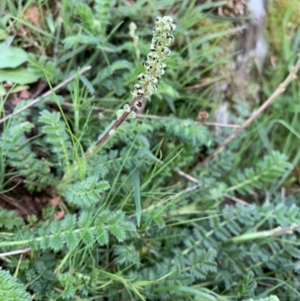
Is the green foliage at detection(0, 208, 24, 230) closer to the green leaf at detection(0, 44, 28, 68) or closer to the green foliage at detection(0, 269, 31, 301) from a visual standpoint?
the green foliage at detection(0, 269, 31, 301)

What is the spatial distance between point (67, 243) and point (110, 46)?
0.90 m

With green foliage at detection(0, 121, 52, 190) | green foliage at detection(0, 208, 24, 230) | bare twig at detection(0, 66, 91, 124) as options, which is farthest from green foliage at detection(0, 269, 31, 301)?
bare twig at detection(0, 66, 91, 124)

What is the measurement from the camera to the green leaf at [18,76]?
1.90 meters

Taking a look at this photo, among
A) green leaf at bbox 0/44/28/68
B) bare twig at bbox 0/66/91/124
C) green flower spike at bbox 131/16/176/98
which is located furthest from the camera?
green leaf at bbox 0/44/28/68

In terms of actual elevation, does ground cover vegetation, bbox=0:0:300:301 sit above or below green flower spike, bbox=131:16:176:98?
below

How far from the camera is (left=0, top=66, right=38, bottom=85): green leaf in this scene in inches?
74.9

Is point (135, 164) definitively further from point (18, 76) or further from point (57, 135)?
point (18, 76)

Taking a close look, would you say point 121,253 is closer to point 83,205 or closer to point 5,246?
point 83,205

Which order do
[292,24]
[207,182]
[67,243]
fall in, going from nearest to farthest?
1. [67,243]
2. [207,182]
3. [292,24]

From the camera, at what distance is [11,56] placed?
75.9 inches

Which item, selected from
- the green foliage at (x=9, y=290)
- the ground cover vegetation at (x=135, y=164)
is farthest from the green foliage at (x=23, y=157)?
the green foliage at (x=9, y=290)

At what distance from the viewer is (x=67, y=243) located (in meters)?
1.53

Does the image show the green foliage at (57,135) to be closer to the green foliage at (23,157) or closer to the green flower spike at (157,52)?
the green foliage at (23,157)

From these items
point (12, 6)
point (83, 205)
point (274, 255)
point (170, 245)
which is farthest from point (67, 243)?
point (12, 6)
